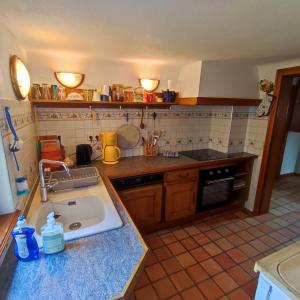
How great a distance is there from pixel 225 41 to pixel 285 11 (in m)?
0.49

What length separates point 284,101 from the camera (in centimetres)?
222

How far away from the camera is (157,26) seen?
1115mm

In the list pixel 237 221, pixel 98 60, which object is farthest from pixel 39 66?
pixel 237 221

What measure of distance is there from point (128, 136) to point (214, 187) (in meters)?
1.20

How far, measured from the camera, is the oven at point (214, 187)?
7.38ft

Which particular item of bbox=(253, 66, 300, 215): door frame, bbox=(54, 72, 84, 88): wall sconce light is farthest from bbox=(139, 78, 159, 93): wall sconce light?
bbox=(253, 66, 300, 215): door frame

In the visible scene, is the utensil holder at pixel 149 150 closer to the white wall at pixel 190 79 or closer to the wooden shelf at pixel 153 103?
the wooden shelf at pixel 153 103

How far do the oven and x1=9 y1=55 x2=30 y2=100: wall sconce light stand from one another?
184 cm

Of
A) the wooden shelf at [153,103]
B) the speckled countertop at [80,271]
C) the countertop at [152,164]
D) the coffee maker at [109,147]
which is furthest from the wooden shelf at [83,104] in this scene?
the speckled countertop at [80,271]

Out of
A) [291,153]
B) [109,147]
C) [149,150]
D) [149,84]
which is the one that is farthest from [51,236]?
[291,153]

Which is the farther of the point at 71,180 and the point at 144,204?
the point at 144,204

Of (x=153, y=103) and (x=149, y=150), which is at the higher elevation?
(x=153, y=103)

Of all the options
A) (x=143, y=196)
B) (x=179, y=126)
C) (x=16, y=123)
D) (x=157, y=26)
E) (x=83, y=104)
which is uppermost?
(x=157, y=26)

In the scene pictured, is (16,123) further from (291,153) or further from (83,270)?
(291,153)
